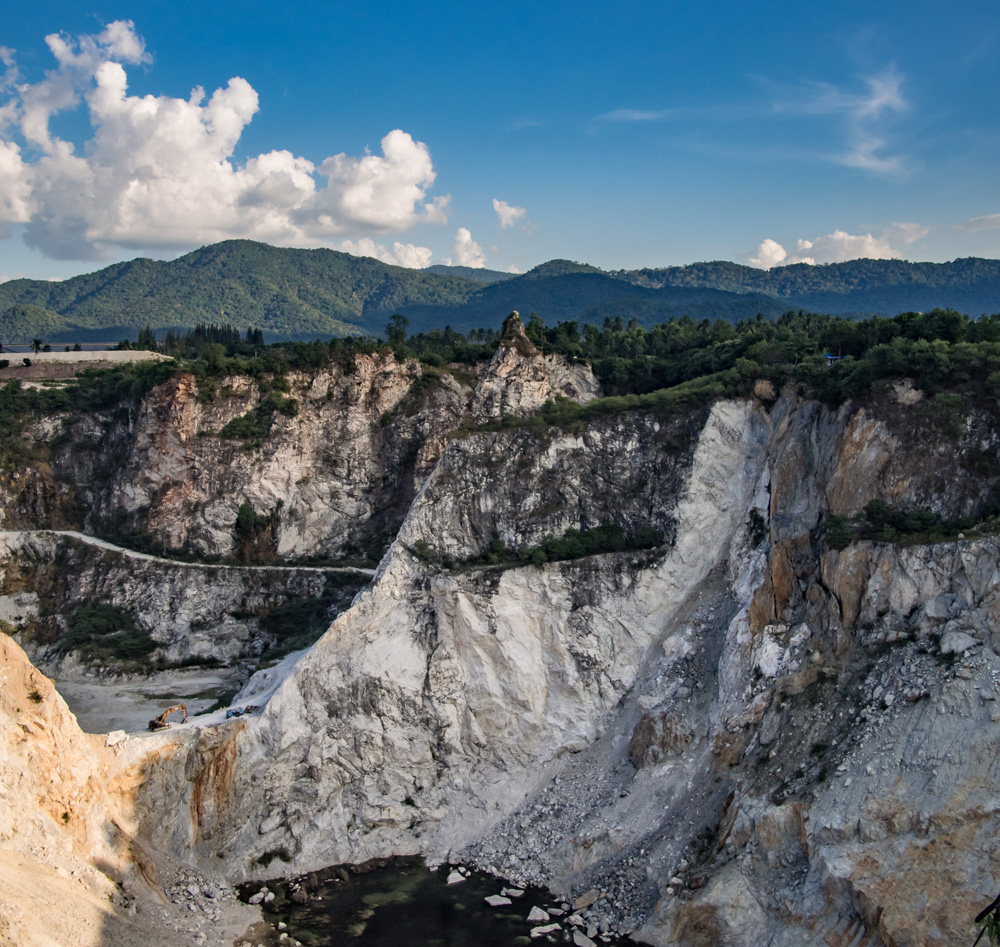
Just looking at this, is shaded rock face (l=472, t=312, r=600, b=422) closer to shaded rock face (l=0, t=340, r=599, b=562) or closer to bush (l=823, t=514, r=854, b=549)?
shaded rock face (l=0, t=340, r=599, b=562)

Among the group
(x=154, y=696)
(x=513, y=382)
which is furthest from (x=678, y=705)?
(x=154, y=696)

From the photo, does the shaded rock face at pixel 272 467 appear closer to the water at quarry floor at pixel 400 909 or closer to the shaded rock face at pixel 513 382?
the shaded rock face at pixel 513 382

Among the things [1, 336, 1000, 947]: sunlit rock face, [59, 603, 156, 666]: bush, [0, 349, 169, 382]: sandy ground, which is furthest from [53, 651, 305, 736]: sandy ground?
[0, 349, 169, 382]: sandy ground

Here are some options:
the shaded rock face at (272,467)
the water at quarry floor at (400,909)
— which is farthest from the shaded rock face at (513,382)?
the water at quarry floor at (400,909)

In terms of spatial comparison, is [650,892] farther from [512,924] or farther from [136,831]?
[136,831]

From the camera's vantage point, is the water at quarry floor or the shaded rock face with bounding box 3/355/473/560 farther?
the shaded rock face with bounding box 3/355/473/560
